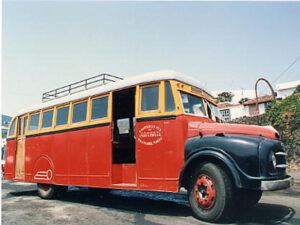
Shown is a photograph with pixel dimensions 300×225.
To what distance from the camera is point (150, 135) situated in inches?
264

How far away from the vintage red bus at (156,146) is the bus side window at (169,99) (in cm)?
2

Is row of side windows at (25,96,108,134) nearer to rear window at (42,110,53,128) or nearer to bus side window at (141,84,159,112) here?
rear window at (42,110,53,128)

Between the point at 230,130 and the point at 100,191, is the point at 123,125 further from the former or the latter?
the point at 230,130

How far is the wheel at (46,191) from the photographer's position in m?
9.85

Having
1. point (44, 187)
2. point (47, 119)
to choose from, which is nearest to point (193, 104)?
point (47, 119)

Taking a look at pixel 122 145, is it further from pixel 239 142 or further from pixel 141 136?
pixel 239 142

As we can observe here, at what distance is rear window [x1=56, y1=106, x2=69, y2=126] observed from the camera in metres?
9.32

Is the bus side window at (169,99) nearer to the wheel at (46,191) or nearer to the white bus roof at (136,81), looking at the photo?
the white bus roof at (136,81)

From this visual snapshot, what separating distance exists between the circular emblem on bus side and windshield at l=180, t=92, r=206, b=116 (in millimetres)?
714

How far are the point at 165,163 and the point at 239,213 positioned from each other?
171 cm

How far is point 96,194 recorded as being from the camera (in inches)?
422

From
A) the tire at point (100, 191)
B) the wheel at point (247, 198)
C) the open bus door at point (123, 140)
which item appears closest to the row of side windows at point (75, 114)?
the open bus door at point (123, 140)

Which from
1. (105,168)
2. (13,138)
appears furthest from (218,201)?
(13,138)

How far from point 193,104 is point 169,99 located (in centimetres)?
70
